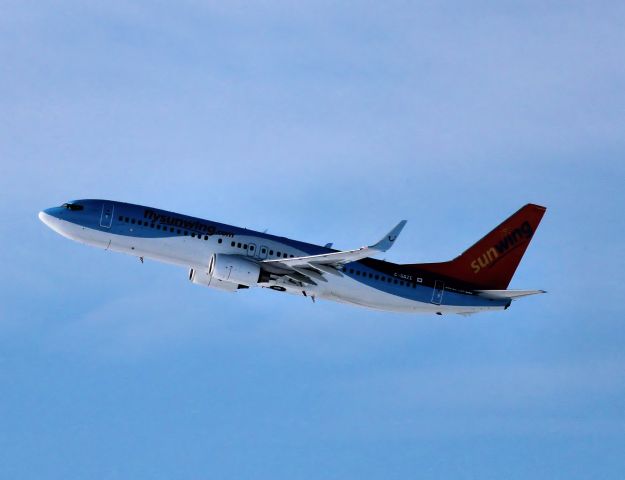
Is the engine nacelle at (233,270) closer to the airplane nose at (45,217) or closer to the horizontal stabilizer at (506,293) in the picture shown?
the airplane nose at (45,217)

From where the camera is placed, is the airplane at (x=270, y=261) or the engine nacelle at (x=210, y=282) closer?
the airplane at (x=270, y=261)

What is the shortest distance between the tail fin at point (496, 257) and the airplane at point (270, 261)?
1.04 ft

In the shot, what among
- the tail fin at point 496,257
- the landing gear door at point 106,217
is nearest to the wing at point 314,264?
the tail fin at point 496,257

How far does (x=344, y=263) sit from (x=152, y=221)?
15.4m

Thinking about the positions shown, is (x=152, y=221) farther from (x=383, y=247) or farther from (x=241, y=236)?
(x=383, y=247)

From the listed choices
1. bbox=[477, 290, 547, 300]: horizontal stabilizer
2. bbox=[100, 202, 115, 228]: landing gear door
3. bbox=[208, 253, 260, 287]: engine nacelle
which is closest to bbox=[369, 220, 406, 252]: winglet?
bbox=[208, 253, 260, 287]: engine nacelle

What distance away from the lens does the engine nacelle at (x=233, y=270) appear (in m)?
82.7

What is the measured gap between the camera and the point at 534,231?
9738 cm

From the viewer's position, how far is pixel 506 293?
88.7 m

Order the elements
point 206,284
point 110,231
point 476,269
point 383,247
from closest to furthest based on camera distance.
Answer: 1. point 383,247
2. point 110,231
3. point 206,284
4. point 476,269

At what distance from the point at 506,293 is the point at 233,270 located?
23.3m

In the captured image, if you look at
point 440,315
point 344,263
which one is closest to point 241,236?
point 344,263

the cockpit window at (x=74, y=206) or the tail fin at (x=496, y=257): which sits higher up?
the tail fin at (x=496, y=257)

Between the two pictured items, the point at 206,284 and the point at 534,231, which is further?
the point at 534,231
